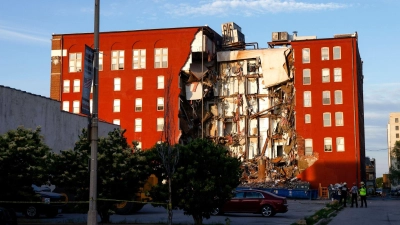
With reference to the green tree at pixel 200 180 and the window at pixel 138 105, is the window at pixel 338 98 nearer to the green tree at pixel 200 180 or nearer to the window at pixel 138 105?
the window at pixel 138 105

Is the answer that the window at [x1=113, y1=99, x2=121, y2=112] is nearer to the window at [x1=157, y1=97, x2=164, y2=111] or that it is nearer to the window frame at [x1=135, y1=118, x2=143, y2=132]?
the window frame at [x1=135, y1=118, x2=143, y2=132]

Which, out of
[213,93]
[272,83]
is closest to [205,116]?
[213,93]

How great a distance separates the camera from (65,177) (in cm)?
2345

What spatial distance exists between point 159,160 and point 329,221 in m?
9.59

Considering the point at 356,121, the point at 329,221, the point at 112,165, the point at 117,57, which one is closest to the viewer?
the point at 112,165

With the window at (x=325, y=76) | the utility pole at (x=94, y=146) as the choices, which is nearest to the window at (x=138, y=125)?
the window at (x=325, y=76)

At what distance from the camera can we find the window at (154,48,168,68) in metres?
74.6

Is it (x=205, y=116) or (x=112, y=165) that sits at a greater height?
(x=205, y=116)

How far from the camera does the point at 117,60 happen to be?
250 feet

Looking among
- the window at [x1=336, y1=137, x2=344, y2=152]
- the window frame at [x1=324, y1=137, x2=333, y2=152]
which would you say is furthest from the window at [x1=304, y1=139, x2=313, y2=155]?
the window at [x1=336, y1=137, x2=344, y2=152]

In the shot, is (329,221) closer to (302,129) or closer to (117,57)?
(302,129)

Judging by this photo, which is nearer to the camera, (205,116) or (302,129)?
(302,129)

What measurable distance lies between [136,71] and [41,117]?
38471 millimetres

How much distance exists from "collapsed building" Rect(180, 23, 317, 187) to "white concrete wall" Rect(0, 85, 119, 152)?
33.4 m
